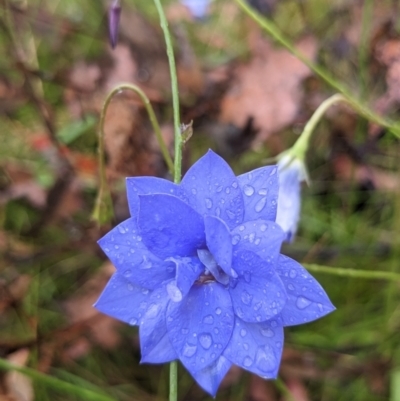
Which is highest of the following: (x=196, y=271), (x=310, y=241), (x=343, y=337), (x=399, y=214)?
(x=196, y=271)

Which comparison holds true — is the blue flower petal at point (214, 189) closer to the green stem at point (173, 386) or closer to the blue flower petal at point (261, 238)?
the blue flower petal at point (261, 238)

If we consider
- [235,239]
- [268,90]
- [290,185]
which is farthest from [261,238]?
[268,90]

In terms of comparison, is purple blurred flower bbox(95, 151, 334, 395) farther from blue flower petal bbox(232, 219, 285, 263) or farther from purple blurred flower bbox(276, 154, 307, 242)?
purple blurred flower bbox(276, 154, 307, 242)

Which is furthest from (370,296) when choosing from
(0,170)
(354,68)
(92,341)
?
(0,170)

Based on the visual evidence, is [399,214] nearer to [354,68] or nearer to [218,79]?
[354,68]

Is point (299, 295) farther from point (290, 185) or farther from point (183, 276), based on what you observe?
point (290, 185)

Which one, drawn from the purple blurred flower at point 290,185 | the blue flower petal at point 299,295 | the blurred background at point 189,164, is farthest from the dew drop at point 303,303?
the blurred background at point 189,164

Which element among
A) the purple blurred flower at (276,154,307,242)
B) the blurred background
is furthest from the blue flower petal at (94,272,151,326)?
the blurred background
